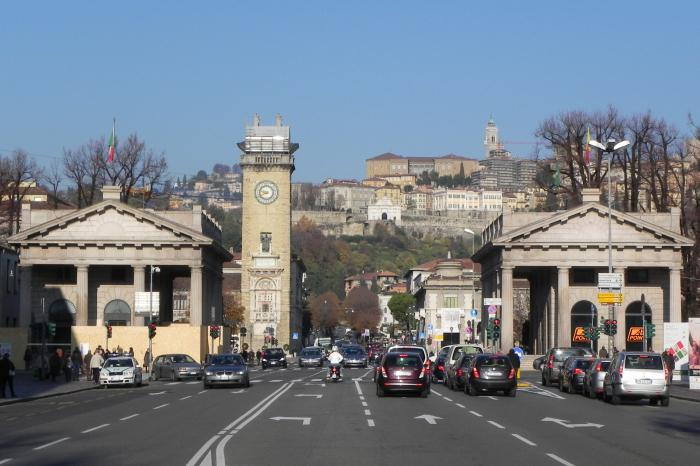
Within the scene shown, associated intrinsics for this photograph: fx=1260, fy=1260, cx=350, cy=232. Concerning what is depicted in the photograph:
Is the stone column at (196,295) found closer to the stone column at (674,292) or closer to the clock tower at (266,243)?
the stone column at (674,292)

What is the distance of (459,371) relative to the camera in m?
49.7

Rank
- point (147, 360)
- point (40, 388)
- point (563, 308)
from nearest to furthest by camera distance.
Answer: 1. point (40, 388)
2. point (147, 360)
3. point (563, 308)

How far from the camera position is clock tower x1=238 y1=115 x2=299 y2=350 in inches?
5404

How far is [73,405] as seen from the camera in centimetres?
4078

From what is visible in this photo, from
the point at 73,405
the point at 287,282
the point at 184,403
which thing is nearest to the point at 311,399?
the point at 184,403

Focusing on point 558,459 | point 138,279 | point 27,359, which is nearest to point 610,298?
point 27,359

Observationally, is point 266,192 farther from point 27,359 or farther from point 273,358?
point 27,359

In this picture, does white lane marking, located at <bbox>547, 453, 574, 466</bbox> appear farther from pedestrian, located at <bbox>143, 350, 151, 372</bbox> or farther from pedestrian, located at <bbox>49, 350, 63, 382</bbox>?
pedestrian, located at <bbox>143, 350, 151, 372</bbox>

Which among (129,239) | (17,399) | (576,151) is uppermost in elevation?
(576,151)

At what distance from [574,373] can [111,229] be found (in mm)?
46081

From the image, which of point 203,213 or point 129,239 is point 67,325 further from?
point 203,213

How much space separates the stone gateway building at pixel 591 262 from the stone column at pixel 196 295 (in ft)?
67.8

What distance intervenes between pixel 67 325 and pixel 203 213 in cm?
1323

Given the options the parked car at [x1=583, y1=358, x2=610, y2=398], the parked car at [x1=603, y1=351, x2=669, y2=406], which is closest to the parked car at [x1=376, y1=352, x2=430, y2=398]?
the parked car at [x1=583, y1=358, x2=610, y2=398]
